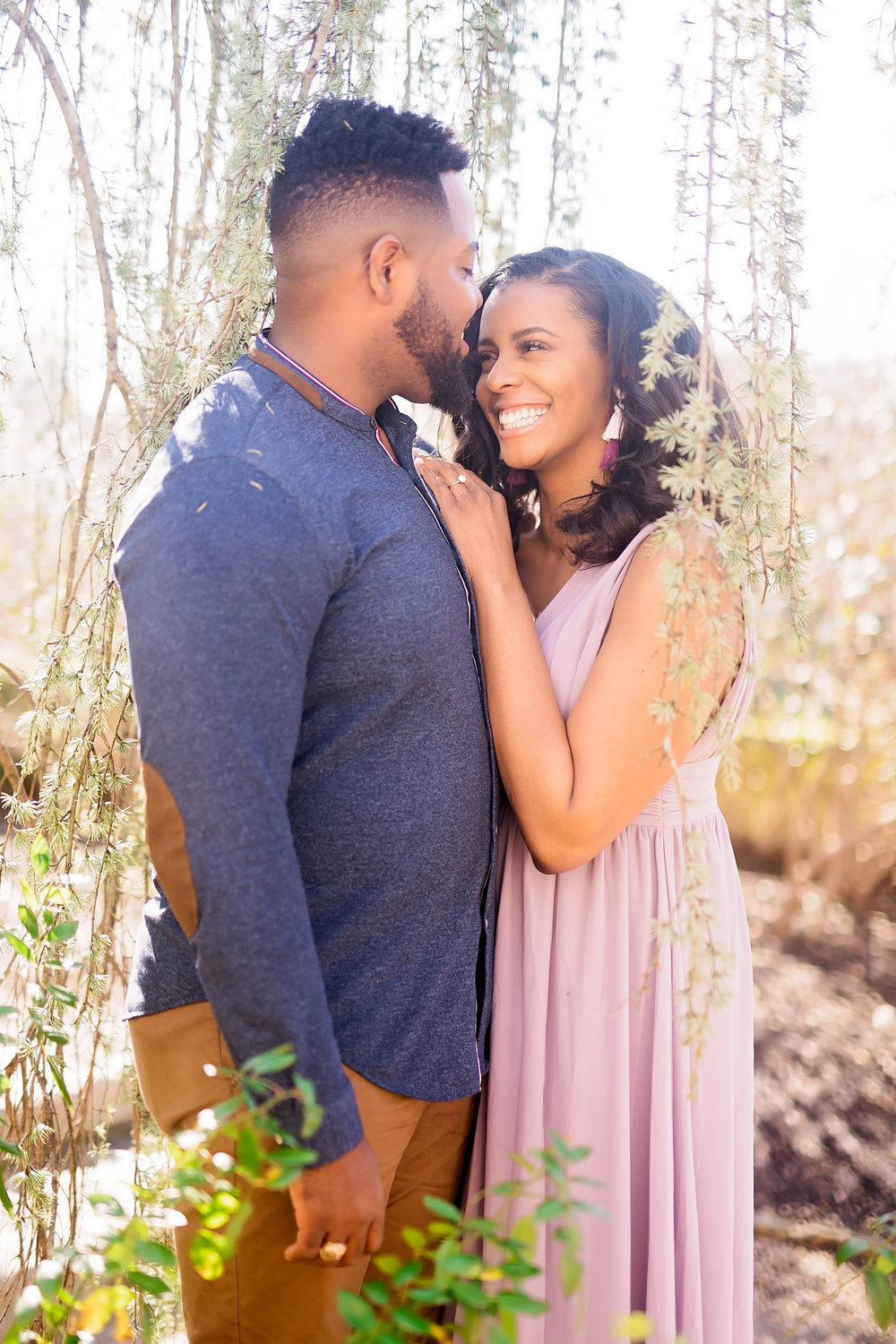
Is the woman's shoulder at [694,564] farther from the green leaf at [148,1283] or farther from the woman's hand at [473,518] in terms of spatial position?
the green leaf at [148,1283]

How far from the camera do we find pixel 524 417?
74.3 inches

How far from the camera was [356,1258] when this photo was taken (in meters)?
1.23

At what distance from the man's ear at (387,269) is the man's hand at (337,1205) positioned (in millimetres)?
1083

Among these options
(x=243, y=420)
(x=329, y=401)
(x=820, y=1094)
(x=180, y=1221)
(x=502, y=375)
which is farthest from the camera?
(x=820, y=1094)

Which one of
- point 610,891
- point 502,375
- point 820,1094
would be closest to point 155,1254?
point 610,891

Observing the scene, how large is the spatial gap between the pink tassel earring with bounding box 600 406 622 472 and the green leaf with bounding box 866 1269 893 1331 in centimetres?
131

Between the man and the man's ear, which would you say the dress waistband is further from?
the man's ear

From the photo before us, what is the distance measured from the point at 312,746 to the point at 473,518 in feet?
1.79

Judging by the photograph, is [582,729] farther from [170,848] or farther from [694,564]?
[170,848]

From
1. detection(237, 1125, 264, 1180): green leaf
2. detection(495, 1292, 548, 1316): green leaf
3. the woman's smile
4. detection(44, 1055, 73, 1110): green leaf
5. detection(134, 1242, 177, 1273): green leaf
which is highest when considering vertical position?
the woman's smile

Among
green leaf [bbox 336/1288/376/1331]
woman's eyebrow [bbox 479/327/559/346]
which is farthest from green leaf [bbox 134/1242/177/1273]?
woman's eyebrow [bbox 479/327/559/346]

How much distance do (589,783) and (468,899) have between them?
9.4 inches

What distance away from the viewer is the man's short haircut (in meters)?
1.49

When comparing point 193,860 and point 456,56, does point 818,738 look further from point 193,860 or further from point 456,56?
point 193,860
